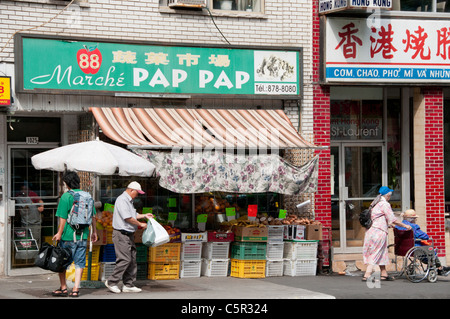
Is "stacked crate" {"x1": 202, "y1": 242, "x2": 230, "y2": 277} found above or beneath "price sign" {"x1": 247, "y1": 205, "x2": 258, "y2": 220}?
beneath

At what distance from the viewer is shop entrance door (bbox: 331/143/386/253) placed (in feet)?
57.4

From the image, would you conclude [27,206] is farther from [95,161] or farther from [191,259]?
[191,259]

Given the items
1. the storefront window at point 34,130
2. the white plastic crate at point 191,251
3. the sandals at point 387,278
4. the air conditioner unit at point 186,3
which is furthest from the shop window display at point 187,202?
the air conditioner unit at point 186,3

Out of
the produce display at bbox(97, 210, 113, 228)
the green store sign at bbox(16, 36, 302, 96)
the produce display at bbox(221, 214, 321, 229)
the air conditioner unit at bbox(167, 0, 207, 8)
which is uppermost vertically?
the air conditioner unit at bbox(167, 0, 207, 8)

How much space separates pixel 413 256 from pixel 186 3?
20.7 ft

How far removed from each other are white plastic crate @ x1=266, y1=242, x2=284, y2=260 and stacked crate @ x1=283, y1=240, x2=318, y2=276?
0.17 meters

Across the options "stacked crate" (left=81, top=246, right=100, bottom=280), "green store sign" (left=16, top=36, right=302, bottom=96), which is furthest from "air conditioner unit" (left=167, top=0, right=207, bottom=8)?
"stacked crate" (left=81, top=246, right=100, bottom=280)

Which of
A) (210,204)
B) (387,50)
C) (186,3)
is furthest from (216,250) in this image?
(387,50)

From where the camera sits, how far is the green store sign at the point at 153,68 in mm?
13695

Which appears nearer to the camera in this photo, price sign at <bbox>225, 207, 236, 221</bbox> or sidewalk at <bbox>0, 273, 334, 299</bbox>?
sidewalk at <bbox>0, 273, 334, 299</bbox>

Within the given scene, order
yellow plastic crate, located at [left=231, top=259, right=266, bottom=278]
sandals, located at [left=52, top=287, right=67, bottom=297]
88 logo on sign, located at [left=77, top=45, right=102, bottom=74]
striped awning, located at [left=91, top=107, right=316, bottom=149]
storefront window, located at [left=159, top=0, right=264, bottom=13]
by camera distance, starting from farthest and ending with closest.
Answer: storefront window, located at [left=159, top=0, right=264, bottom=13]
yellow plastic crate, located at [left=231, top=259, right=266, bottom=278]
88 logo on sign, located at [left=77, top=45, right=102, bottom=74]
striped awning, located at [left=91, top=107, right=316, bottom=149]
sandals, located at [left=52, top=287, right=67, bottom=297]

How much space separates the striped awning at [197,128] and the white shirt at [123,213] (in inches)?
47.3

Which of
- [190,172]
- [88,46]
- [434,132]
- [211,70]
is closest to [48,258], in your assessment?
[190,172]

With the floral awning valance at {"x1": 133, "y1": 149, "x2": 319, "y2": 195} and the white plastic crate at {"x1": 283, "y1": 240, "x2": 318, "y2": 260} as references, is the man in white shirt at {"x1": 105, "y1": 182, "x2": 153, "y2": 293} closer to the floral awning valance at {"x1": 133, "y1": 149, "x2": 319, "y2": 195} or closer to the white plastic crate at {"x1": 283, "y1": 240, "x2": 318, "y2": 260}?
the floral awning valance at {"x1": 133, "y1": 149, "x2": 319, "y2": 195}
